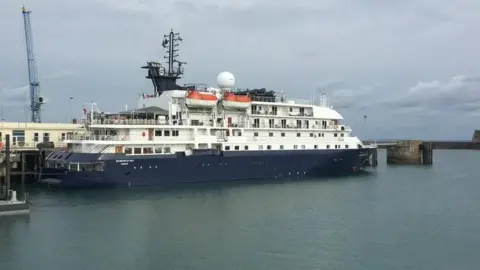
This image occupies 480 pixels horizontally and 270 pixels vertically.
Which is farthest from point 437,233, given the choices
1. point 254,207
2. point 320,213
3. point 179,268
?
point 179,268

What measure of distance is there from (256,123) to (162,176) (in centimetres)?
1145

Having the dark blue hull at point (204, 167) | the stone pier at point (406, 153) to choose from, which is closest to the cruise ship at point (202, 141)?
the dark blue hull at point (204, 167)

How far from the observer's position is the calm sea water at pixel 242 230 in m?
20.5

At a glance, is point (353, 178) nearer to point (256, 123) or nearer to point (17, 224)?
point (256, 123)

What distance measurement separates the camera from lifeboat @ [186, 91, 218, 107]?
145ft

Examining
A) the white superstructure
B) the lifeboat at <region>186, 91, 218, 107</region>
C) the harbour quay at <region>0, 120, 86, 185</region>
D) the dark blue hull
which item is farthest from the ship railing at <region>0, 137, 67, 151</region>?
the lifeboat at <region>186, 91, 218, 107</region>

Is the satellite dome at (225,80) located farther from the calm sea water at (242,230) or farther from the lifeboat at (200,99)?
the calm sea water at (242,230)

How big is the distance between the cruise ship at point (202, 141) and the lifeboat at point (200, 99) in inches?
3.5

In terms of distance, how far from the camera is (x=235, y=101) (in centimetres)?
4656

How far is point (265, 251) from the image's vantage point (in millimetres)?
21719

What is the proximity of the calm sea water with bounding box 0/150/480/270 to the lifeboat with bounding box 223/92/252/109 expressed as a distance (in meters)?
8.94

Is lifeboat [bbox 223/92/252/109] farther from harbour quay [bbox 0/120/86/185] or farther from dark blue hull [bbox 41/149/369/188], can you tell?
harbour quay [bbox 0/120/86/185]

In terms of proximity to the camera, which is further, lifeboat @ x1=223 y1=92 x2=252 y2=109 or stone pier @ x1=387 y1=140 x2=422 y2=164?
stone pier @ x1=387 y1=140 x2=422 y2=164

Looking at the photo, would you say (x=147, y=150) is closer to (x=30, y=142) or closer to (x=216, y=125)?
(x=216, y=125)
